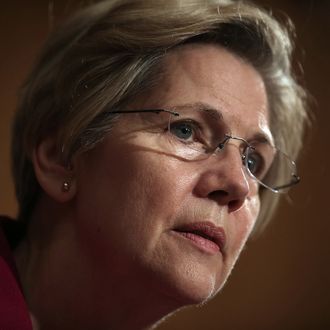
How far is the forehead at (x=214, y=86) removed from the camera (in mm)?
1106

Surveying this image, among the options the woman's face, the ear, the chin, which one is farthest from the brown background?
the chin

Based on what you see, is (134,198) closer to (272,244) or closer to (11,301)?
(11,301)

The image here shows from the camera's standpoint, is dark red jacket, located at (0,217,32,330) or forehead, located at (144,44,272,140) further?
forehead, located at (144,44,272,140)

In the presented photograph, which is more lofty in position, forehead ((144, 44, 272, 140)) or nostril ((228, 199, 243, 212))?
forehead ((144, 44, 272, 140))

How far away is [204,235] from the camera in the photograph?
1062 millimetres

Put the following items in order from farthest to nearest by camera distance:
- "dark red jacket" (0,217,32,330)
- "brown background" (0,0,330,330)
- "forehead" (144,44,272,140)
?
1. "brown background" (0,0,330,330)
2. "forehead" (144,44,272,140)
3. "dark red jacket" (0,217,32,330)

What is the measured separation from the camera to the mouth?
3.42 ft

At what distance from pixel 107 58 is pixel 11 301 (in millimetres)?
528

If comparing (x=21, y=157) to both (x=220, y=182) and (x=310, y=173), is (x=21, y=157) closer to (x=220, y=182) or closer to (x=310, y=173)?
(x=220, y=182)

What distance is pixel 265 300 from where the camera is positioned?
1991mm

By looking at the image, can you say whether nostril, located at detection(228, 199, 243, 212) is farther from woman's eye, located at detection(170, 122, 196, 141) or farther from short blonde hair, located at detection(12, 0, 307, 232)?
short blonde hair, located at detection(12, 0, 307, 232)

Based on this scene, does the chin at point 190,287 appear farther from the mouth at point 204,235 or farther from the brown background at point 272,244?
the brown background at point 272,244

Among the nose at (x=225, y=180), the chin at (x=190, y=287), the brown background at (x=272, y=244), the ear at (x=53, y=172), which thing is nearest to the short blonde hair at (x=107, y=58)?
the ear at (x=53, y=172)

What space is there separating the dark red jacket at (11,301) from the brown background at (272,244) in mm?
781
